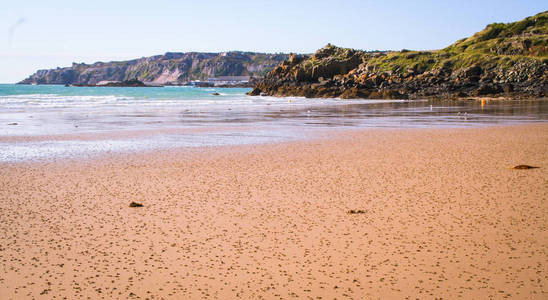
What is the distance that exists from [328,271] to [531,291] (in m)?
1.69

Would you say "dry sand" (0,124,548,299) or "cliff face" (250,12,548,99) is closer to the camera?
"dry sand" (0,124,548,299)

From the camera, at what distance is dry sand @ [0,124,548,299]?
4090 mm

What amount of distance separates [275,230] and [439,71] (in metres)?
61.9

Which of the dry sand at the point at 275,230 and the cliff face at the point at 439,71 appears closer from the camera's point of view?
the dry sand at the point at 275,230

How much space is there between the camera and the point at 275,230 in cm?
557

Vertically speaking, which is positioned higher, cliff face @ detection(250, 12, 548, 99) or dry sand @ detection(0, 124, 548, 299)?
cliff face @ detection(250, 12, 548, 99)

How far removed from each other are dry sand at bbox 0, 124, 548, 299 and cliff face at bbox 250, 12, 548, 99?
4564 cm

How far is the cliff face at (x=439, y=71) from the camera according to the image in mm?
54438

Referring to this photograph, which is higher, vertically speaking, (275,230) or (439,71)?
(439,71)

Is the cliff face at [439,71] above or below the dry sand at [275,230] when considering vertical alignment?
above

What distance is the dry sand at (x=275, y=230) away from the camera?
13.4 feet

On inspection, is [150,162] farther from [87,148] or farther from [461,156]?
[461,156]

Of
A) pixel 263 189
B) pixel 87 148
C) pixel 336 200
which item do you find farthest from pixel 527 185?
pixel 87 148

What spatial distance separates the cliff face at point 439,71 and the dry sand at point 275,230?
45.6 metres
